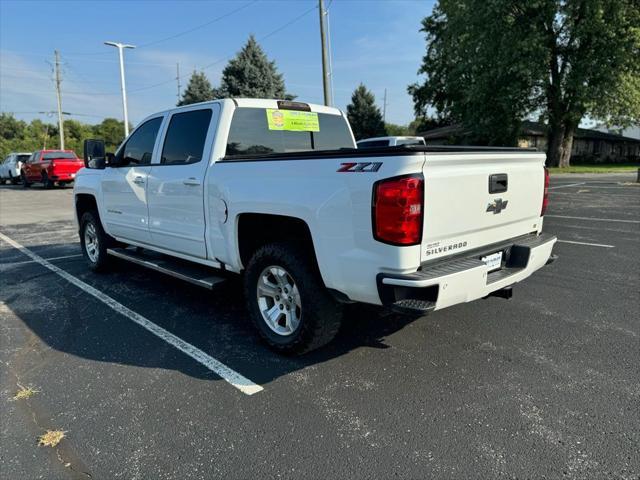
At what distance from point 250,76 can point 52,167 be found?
17107mm

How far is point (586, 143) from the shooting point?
165 feet

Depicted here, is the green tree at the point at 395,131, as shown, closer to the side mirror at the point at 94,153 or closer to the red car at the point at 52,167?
the red car at the point at 52,167

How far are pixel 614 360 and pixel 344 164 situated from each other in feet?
8.31

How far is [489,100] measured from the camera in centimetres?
3042

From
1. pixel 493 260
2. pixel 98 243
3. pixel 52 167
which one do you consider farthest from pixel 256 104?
pixel 52 167

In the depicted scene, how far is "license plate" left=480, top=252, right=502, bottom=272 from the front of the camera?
335 centimetres

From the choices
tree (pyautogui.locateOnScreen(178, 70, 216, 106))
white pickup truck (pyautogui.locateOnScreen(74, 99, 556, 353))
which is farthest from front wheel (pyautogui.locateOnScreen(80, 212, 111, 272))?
tree (pyautogui.locateOnScreen(178, 70, 216, 106))

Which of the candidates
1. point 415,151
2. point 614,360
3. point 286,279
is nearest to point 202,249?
point 286,279

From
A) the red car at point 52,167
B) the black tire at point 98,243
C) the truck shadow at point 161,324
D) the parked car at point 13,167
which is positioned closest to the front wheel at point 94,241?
the black tire at point 98,243

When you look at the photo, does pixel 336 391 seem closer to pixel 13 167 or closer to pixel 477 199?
pixel 477 199

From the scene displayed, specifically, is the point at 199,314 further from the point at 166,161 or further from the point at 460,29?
the point at 460,29

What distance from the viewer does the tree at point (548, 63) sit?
26.0 meters

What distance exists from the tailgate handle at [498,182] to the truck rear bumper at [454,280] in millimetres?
436

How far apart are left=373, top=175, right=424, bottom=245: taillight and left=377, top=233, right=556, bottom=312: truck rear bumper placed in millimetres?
243
